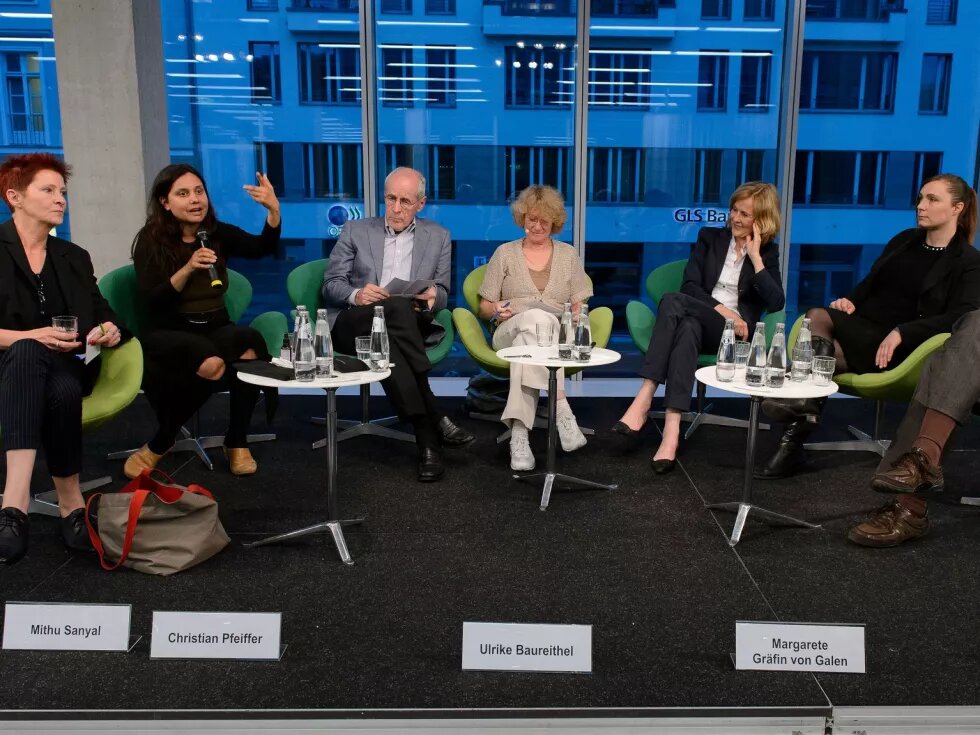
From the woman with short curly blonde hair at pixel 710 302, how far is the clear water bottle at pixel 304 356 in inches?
60.4

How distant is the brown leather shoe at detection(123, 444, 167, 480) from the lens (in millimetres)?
3643

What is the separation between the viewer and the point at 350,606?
8.28 feet

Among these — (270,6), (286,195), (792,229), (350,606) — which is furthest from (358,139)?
(350,606)

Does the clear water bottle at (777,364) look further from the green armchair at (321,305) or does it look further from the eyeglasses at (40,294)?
the eyeglasses at (40,294)

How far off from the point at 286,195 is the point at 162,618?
4238 mm

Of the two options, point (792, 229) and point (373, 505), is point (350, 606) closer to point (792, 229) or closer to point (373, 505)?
point (373, 505)

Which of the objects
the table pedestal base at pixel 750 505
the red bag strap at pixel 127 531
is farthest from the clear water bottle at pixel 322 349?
the table pedestal base at pixel 750 505

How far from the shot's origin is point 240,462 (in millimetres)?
3715

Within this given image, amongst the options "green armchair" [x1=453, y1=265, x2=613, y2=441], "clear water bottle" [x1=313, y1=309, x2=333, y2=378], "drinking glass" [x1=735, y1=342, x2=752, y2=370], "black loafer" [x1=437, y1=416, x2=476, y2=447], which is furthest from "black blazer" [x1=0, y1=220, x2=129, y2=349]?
"drinking glass" [x1=735, y1=342, x2=752, y2=370]

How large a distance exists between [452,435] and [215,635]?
1795 millimetres

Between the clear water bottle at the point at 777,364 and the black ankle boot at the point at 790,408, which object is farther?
the black ankle boot at the point at 790,408

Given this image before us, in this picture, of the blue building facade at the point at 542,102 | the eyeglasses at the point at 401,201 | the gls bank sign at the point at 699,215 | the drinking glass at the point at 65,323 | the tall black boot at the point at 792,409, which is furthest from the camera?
the gls bank sign at the point at 699,215

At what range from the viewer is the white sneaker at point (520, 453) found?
3.74 metres

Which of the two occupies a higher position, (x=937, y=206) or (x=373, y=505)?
(x=937, y=206)
